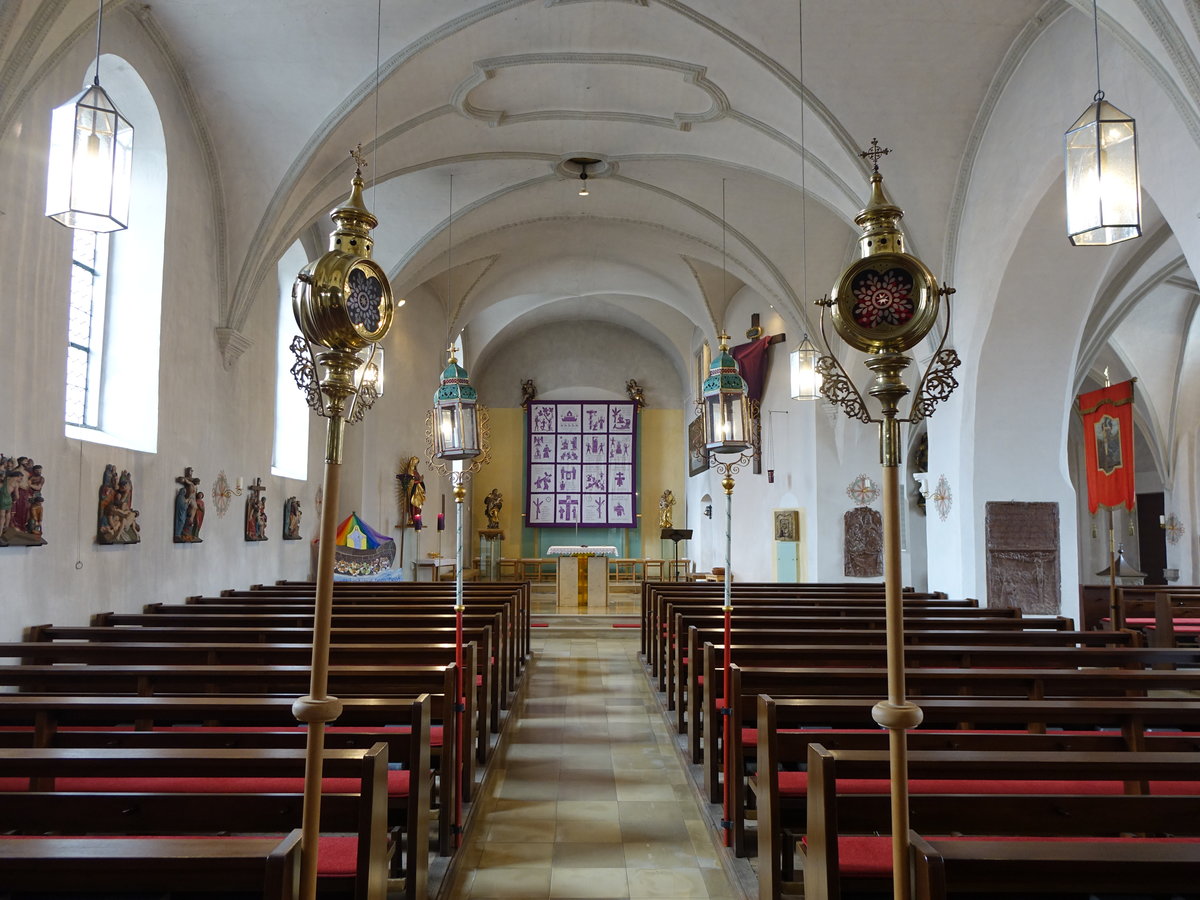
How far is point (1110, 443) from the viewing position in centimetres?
1334

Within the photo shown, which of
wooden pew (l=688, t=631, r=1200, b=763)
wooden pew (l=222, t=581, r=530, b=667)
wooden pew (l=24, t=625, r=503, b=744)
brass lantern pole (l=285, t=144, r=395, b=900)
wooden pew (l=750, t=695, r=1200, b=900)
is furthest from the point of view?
wooden pew (l=222, t=581, r=530, b=667)

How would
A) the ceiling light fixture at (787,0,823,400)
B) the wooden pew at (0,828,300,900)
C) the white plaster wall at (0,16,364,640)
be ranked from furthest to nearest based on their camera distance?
the ceiling light fixture at (787,0,823,400), the white plaster wall at (0,16,364,640), the wooden pew at (0,828,300,900)

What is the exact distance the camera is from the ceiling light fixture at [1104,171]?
12.8 feet

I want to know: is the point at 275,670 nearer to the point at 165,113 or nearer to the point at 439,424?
the point at 439,424

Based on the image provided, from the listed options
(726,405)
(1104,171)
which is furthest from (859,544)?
(1104,171)

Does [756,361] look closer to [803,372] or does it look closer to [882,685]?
[803,372]

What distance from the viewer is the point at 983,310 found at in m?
8.48

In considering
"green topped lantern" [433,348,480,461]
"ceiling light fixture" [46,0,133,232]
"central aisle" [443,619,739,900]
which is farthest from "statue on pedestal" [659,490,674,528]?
"ceiling light fixture" [46,0,133,232]

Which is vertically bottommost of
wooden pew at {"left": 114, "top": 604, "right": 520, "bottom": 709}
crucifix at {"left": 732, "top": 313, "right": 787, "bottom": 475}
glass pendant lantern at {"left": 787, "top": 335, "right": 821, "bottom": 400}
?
wooden pew at {"left": 114, "top": 604, "right": 520, "bottom": 709}

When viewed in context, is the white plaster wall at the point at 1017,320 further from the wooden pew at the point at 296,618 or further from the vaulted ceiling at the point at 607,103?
the wooden pew at the point at 296,618

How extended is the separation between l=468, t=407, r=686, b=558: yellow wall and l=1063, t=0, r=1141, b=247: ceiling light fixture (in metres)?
17.6

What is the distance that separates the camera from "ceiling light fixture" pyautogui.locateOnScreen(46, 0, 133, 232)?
371cm

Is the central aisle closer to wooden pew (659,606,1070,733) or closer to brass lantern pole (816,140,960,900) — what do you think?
wooden pew (659,606,1070,733)

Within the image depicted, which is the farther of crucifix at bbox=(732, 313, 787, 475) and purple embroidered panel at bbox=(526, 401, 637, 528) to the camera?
purple embroidered panel at bbox=(526, 401, 637, 528)
